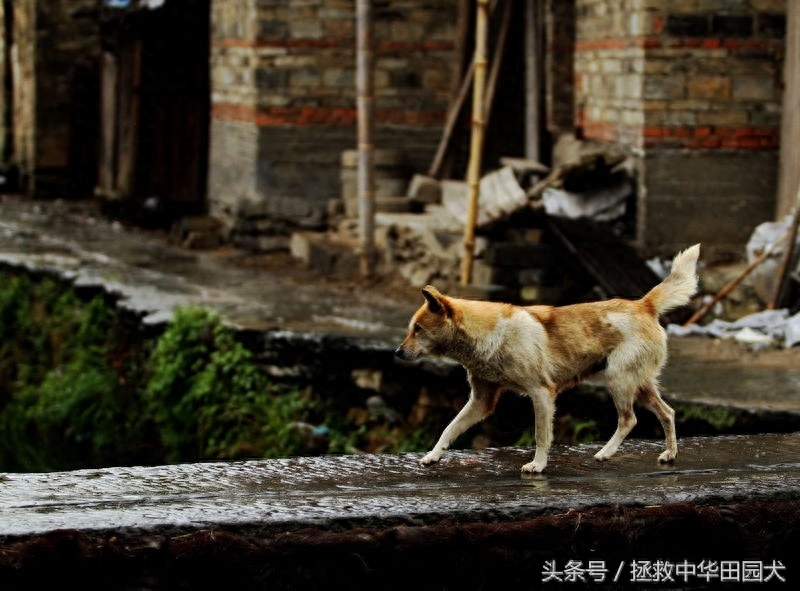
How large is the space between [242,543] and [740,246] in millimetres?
6633

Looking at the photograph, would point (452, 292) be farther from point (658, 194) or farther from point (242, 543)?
point (242, 543)

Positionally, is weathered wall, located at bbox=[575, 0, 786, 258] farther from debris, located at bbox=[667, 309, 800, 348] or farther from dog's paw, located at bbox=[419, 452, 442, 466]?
dog's paw, located at bbox=[419, 452, 442, 466]

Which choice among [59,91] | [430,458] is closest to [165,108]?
[59,91]

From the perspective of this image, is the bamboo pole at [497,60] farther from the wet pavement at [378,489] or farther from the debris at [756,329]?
the wet pavement at [378,489]

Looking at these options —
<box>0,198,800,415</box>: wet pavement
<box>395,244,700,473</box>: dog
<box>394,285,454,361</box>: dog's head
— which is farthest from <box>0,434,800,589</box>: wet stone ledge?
<box>0,198,800,415</box>: wet pavement

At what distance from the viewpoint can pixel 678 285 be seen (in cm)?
518

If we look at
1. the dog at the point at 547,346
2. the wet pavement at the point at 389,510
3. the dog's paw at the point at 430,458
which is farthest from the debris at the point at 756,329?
the dog's paw at the point at 430,458

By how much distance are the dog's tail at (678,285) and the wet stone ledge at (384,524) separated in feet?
2.07

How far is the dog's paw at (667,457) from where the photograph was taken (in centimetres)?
549

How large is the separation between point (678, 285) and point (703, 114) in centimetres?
559

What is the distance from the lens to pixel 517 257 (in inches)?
418

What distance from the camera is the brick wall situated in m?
13.7

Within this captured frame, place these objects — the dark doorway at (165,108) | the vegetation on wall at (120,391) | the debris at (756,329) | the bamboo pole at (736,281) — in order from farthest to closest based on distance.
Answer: the dark doorway at (165,108), the vegetation on wall at (120,391), the bamboo pole at (736,281), the debris at (756,329)

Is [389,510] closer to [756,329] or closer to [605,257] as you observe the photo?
[756,329]
